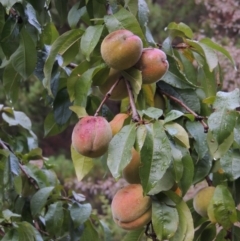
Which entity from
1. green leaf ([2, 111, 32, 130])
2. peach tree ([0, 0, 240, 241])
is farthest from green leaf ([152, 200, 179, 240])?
green leaf ([2, 111, 32, 130])

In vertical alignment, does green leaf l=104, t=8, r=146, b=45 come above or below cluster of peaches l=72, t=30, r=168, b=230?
above

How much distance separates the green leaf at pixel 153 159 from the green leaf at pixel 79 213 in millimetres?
509

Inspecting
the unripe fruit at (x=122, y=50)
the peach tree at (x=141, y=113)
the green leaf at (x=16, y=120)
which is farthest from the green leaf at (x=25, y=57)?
the green leaf at (x=16, y=120)

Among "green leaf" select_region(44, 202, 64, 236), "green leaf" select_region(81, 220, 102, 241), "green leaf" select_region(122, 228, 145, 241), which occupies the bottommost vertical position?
"green leaf" select_region(81, 220, 102, 241)

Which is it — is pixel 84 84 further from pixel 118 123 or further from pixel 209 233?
pixel 209 233

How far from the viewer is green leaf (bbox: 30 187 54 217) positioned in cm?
121

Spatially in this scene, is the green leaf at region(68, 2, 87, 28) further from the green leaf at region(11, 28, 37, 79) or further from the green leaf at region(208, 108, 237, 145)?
the green leaf at region(208, 108, 237, 145)

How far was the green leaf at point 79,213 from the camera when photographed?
1149mm

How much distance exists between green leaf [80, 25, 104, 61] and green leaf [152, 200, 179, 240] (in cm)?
24

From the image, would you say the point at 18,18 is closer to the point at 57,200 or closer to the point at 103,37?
the point at 103,37

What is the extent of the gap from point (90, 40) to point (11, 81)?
0.92 ft

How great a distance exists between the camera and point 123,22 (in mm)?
807

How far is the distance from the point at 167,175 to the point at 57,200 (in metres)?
0.60

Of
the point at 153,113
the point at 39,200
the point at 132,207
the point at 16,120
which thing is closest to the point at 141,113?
the point at 153,113
